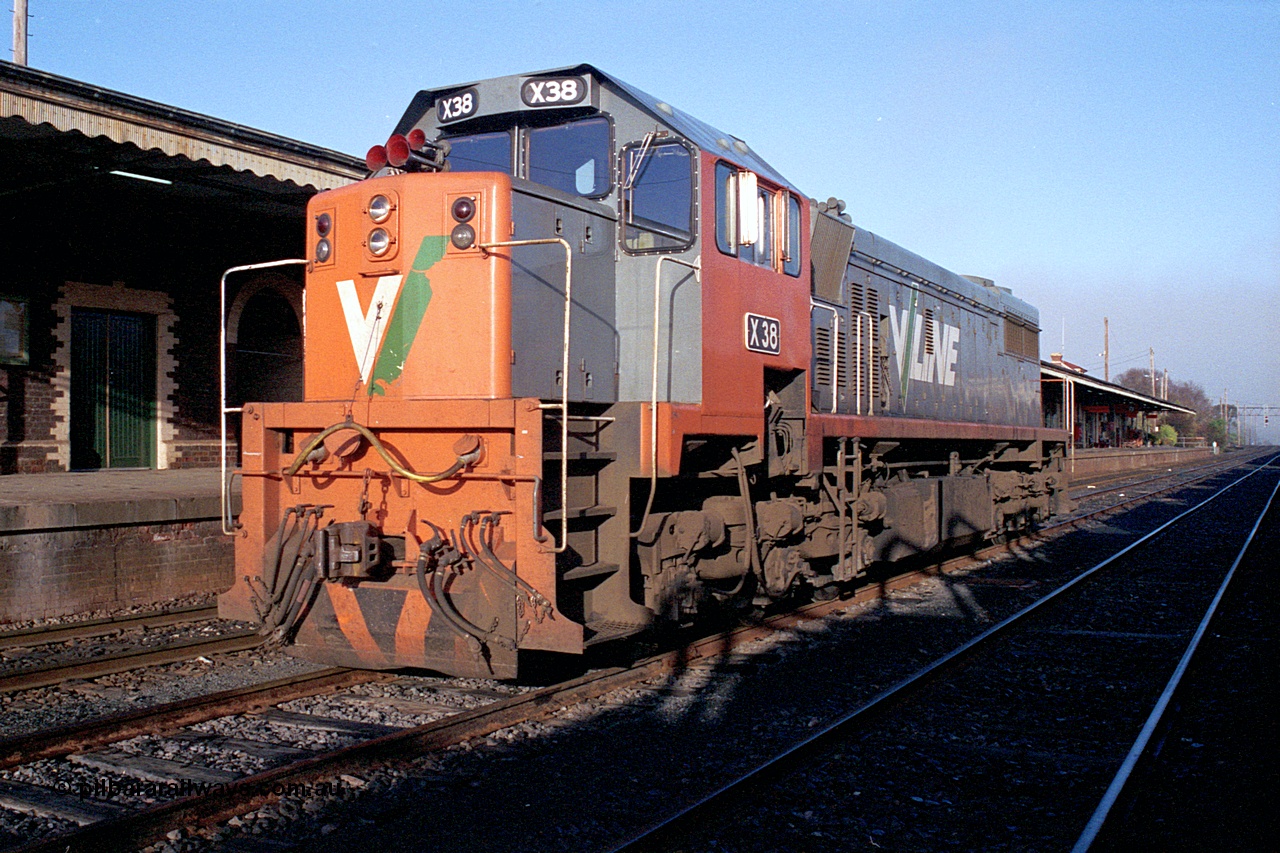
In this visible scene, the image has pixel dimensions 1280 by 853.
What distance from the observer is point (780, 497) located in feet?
25.6

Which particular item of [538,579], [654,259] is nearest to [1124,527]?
[654,259]

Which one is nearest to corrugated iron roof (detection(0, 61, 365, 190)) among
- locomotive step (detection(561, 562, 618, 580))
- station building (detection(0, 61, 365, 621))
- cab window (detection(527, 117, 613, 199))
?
station building (detection(0, 61, 365, 621))

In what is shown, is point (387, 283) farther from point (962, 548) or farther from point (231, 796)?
point (962, 548)

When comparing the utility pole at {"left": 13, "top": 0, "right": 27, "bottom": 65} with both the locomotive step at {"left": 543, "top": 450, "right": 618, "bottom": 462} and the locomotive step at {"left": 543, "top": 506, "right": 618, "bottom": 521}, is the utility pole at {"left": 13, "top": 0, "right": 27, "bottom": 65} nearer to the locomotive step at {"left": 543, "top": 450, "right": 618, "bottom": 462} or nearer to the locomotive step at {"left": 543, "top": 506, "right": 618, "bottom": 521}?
the locomotive step at {"left": 543, "top": 450, "right": 618, "bottom": 462}

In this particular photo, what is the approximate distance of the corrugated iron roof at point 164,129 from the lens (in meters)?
7.96

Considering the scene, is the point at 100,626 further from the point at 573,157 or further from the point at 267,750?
the point at 573,157

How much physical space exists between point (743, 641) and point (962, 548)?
7.05m

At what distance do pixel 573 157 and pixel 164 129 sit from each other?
15.2 feet

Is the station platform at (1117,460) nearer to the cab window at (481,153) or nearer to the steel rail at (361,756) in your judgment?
the steel rail at (361,756)

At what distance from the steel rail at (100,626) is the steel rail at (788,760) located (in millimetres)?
5149

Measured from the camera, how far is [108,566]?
8.74 metres

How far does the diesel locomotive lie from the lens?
5.19 m

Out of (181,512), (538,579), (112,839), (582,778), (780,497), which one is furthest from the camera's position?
(181,512)

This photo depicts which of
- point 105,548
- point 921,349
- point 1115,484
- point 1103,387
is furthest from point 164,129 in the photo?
point 1103,387
